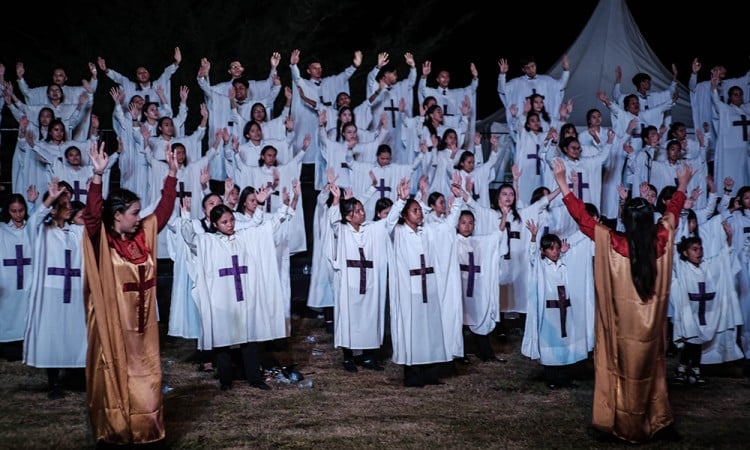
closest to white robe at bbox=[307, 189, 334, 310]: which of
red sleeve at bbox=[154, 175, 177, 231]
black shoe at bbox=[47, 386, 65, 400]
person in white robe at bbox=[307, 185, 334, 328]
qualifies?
person in white robe at bbox=[307, 185, 334, 328]

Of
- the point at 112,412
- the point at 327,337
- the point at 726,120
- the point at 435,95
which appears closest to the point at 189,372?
the point at 327,337

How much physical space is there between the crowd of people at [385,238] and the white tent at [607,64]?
50cm

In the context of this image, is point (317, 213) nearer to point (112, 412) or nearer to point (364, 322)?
point (364, 322)

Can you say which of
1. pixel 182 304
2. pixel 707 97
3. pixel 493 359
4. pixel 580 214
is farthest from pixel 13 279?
pixel 707 97

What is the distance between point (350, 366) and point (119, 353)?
12.2 feet

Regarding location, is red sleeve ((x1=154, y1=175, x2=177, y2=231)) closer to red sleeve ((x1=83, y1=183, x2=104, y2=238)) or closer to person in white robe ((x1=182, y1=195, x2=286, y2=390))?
red sleeve ((x1=83, y1=183, x2=104, y2=238))

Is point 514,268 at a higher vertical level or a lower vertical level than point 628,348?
higher

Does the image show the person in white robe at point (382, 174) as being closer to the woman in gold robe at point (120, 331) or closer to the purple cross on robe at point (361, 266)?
the purple cross on robe at point (361, 266)

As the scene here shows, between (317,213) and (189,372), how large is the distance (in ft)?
10.6

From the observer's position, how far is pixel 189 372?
9.54 m

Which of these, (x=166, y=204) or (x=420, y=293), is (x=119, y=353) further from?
(x=420, y=293)

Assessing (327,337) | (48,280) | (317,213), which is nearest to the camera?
(48,280)

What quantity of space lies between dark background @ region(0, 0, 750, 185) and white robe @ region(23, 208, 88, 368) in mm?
7291

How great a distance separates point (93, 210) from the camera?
6.22 m
